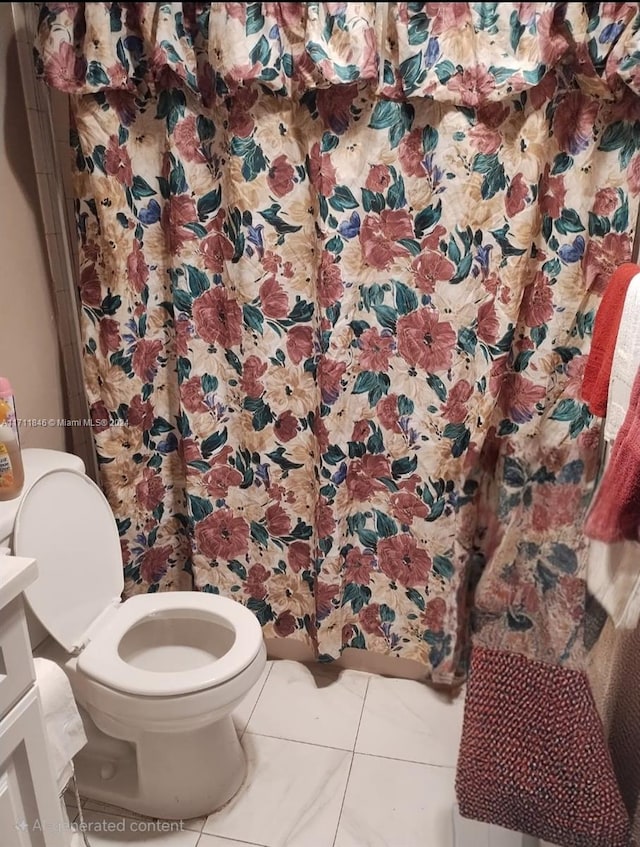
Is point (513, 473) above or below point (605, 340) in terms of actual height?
below

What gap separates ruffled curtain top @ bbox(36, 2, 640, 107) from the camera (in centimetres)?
134

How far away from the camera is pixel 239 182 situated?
5.19 ft

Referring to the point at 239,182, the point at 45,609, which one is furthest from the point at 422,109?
the point at 45,609

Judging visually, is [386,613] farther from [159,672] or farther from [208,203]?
[208,203]

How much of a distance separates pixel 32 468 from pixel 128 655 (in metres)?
0.56

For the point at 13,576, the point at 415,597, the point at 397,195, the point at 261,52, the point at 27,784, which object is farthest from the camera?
the point at 415,597

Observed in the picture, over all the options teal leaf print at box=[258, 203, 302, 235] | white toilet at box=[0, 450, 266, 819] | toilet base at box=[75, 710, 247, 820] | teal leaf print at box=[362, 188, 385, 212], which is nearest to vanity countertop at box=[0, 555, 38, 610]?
white toilet at box=[0, 450, 266, 819]

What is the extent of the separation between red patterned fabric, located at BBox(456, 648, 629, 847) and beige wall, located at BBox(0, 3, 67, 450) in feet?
4.31

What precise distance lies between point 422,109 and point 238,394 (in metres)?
0.86

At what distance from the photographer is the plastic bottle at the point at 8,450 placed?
1333 millimetres

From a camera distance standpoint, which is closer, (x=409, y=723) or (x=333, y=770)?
(x=333, y=770)

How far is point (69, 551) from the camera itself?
1.52 metres

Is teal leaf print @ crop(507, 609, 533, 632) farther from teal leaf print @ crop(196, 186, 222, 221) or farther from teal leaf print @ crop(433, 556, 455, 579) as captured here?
teal leaf print @ crop(196, 186, 222, 221)

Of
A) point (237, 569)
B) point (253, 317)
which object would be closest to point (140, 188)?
point (253, 317)
